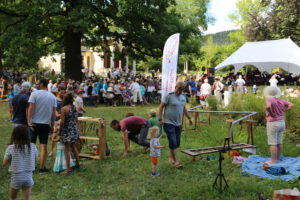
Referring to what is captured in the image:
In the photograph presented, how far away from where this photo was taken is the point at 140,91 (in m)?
19.9

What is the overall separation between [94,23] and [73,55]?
2.69m

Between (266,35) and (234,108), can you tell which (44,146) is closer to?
(234,108)

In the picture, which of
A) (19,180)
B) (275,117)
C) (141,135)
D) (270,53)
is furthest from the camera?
(270,53)

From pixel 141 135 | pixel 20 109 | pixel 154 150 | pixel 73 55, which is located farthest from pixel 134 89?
pixel 154 150

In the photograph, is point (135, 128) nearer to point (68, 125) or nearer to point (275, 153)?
point (68, 125)

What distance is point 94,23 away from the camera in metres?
20.3

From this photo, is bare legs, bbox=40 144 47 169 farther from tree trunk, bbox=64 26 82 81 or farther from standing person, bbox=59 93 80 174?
tree trunk, bbox=64 26 82 81

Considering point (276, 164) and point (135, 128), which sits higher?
point (135, 128)

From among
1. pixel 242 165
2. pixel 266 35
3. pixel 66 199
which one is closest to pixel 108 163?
pixel 66 199

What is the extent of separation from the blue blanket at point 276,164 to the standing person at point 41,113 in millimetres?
3916

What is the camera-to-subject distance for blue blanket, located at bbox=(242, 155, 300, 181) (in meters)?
6.43

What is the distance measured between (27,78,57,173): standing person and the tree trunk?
1544cm

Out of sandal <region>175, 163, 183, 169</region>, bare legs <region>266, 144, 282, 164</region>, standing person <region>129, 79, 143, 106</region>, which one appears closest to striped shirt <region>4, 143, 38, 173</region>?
sandal <region>175, 163, 183, 169</region>

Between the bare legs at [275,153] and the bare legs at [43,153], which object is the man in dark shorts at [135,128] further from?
the bare legs at [275,153]
